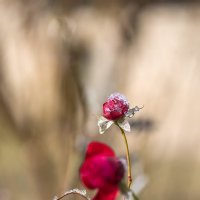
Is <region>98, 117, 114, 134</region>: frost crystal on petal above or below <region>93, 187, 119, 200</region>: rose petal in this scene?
above

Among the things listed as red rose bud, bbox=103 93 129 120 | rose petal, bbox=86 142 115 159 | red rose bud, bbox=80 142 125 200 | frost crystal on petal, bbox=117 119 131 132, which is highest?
red rose bud, bbox=103 93 129 120

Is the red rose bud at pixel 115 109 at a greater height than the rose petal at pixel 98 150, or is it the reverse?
the red rose bud at pixel 115 109

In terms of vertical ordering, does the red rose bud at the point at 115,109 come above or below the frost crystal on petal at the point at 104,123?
above

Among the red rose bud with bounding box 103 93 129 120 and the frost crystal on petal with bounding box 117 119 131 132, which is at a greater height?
A: the red rose bud with bounding box 103 93 129 120

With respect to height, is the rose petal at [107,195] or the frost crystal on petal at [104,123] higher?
the frost crystal on petal at [104,123]

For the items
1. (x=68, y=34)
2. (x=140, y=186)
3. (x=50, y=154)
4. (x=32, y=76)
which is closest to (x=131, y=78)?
(x=32, y=76)

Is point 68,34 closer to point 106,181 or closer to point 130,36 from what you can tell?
point 130,36

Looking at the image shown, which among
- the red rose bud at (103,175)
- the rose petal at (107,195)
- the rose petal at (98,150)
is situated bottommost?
the rose petal at (107,195)

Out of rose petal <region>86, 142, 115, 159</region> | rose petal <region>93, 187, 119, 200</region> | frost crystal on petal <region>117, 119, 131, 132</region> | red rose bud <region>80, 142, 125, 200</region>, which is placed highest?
frost crystal on petal <region>117, 119, 131, 132</region>
